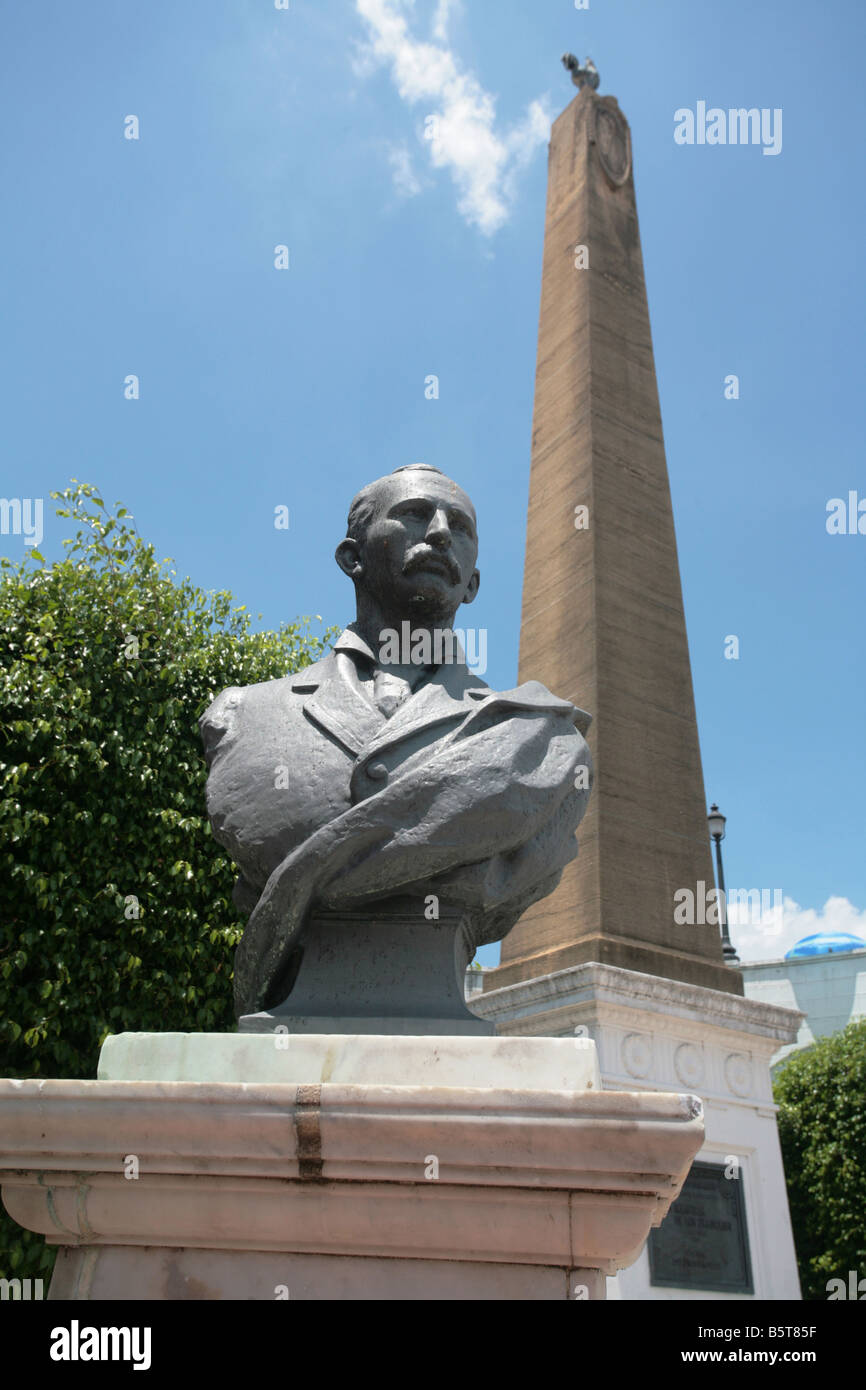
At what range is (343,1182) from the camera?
252 centimetres

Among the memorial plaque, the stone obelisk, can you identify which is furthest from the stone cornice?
the memorial plaque

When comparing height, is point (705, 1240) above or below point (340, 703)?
below

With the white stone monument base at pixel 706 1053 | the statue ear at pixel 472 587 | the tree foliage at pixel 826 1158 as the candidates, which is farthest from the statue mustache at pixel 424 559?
the tree foliage at pixel 826 1158

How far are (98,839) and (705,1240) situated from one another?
5.53 metres

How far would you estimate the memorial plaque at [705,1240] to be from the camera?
8.63m

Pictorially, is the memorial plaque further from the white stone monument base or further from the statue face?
the statue face

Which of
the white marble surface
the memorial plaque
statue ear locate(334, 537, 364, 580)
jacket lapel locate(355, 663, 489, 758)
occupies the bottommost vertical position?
the memorial plaque

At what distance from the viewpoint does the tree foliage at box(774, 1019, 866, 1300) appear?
1691cm

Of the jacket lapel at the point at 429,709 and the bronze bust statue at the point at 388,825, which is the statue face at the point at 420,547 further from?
the jacket lapel at the point at 429,709

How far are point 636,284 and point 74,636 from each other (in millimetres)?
10099

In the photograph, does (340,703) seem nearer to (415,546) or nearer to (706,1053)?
(415,546)

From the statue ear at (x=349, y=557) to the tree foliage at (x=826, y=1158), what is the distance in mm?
16433

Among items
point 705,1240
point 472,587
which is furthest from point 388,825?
point 705,1240
